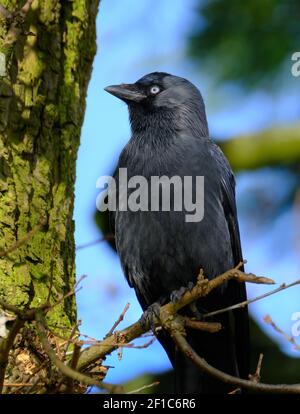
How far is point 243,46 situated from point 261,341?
2617 millimetres

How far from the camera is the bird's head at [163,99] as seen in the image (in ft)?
21.5

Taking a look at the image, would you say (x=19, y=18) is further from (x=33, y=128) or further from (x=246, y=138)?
(x=246, y=138)

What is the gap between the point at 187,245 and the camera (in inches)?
223

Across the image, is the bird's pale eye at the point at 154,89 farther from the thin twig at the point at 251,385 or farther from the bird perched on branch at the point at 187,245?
the thin twig at the point at 251,385

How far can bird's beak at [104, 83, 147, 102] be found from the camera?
6.71m

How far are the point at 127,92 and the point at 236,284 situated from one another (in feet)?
6.28

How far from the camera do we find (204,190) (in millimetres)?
5816

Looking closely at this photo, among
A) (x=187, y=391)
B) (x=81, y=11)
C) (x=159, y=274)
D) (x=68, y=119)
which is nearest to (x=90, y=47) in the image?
(x=81, y=11)

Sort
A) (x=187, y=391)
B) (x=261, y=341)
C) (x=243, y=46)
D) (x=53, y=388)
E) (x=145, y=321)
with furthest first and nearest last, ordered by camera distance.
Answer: (x=243, y=46)
(x=261, y=341)
(x=187, y=391)
(x=145, y=321)
(x=53, y=388)

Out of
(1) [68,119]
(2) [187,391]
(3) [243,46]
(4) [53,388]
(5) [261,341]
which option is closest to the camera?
(4) [53,388]

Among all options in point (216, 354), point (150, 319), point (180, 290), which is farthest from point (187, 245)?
point (150, 319)

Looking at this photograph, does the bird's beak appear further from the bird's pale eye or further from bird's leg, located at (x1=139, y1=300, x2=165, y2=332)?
bird's leg, located at (x1=139, y1=300, x2=165, y2=332)

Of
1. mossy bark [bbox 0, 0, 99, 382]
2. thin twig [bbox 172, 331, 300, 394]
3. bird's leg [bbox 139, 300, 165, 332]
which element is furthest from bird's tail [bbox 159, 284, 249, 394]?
thin twig [bbox 172, 331, 300, 394]

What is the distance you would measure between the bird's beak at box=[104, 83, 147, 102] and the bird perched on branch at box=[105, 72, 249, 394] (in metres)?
0.47
